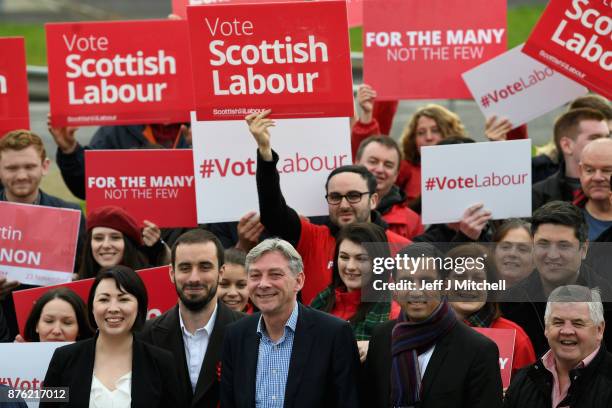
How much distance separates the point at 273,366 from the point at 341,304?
0.82 metres

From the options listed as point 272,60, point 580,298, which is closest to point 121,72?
point 272,60

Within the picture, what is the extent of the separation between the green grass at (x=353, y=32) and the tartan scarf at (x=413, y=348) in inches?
599

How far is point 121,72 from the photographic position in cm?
1018

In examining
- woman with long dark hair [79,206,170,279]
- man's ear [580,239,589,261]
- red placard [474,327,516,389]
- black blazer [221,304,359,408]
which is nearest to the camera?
black blazer [221,304,359,408]

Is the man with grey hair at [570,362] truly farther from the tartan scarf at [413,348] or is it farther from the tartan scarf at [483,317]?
the tartan scarf at [483,317]

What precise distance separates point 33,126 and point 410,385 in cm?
1033

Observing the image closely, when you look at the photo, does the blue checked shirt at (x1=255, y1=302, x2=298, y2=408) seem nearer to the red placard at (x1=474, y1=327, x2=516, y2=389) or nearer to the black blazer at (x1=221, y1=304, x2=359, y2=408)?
the black blazer at (x1=221, y1=304, x2=359, y2=408)

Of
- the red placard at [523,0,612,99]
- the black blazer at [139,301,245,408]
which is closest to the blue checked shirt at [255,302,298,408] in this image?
the black blazer at [139,301,245,408]

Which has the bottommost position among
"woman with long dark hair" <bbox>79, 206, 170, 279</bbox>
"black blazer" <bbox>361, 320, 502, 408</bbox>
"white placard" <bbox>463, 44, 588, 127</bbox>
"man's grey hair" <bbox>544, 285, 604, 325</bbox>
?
"black blazer" <bbox>361, 320, 502, 408</bbox>

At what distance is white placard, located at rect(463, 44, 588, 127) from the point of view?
1001 centimetres

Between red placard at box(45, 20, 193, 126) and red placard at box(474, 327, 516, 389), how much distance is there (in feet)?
11.1

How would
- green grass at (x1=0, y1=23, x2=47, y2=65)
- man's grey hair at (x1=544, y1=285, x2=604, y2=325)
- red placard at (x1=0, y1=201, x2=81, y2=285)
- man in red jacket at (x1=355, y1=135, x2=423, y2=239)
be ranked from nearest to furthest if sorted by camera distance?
man's grey hair at (x1=544, y1=285, x2=604, y2=325)
red placard at (x1=0, y1=201, x2=81, y2=285)
man in red jacket at (x1=355, y1=135, x2=423, y2=239)
green grass at (x1=0, y1=23, x2=47, y2=65)

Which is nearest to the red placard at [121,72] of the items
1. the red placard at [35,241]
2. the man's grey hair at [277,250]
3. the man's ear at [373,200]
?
the red placard at [35,241]

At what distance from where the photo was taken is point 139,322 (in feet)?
25.6
